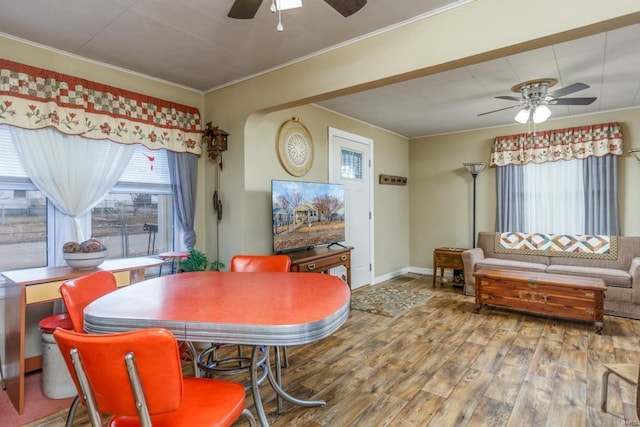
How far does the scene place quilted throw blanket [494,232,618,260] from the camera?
434cm

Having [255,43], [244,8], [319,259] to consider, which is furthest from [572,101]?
[244,8]

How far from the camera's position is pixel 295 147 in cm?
Answer: 406

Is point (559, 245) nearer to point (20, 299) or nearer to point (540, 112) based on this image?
point (540, 112)

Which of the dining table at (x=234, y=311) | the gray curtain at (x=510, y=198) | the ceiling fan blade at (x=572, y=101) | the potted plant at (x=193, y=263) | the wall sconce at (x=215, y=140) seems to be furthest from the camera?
the gray curtain at (x=510, y=198)

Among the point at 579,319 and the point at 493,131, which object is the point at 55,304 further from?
the point at 493,131

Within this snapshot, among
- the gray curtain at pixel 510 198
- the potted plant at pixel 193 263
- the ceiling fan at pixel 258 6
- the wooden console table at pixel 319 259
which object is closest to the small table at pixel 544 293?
the gray curtain at pixel 510 198

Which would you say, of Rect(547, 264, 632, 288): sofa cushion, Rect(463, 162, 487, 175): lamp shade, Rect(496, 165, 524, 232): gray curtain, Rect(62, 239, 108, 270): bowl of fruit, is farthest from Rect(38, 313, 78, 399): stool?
Rect(496, 165, 524, 232): gray curtain

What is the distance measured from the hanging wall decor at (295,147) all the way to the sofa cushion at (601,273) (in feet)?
10.7

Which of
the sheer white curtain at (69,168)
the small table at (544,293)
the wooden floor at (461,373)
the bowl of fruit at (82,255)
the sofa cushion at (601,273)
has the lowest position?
the wooden floor at (461,373)

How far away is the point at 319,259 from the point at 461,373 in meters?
1.61

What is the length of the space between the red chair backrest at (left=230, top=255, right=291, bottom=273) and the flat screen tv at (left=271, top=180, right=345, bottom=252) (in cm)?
84

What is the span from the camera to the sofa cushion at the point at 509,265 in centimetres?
441

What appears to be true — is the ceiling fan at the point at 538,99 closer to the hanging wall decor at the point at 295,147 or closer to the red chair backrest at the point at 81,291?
the hanging wall decor at the point at 295,147

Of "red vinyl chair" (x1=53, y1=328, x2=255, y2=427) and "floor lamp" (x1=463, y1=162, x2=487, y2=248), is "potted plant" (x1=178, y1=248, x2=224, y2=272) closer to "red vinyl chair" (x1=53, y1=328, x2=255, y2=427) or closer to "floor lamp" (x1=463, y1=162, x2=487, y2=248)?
"red vinyl chair" (x1=53, y1=328, x2=255, y2=427)
